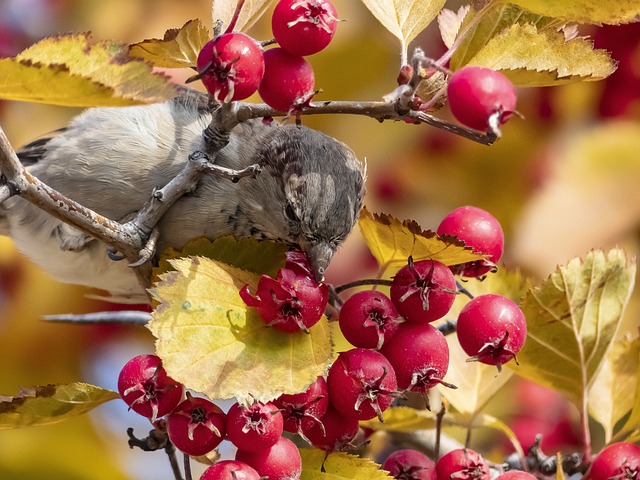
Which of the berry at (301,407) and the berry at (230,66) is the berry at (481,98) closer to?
the berry at (230,66)

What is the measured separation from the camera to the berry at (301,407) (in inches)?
68.8

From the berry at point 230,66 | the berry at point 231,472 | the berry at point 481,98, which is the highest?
the berry at point 230,66

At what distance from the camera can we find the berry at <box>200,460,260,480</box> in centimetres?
166

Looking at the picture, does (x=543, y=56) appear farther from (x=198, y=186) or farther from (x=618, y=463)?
(x=198, y=186)

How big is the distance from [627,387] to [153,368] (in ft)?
4.34

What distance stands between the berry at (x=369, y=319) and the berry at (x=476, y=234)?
23cm

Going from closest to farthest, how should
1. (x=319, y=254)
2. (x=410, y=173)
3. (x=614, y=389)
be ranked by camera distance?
(x=614, y=389), (x=319, y=254), (x=410, y=173)

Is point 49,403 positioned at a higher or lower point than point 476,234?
lower

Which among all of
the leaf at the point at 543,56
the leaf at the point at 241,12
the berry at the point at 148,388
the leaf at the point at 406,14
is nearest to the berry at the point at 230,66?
the leaf at the point at 241,12

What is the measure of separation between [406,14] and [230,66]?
450 mm

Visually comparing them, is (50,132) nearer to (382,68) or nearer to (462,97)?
(382,68)

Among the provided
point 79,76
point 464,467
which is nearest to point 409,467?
point 464,467

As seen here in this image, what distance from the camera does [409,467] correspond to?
1.98m

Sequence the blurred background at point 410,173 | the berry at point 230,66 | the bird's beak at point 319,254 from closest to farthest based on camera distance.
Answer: the berry at point 230,66, the bird's beak at point 319,254, the blurred background at point 410,173
